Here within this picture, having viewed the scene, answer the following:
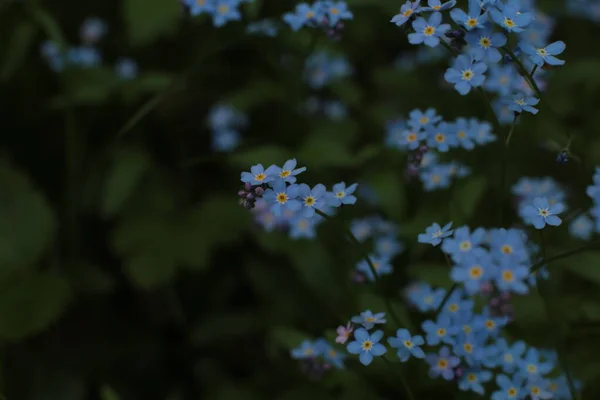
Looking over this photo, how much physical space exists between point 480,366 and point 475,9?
44.0 inches

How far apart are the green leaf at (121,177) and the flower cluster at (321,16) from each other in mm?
1326

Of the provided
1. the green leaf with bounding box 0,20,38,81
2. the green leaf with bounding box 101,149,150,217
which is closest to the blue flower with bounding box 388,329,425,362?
the green leaf with bounding box 101,149,150,217

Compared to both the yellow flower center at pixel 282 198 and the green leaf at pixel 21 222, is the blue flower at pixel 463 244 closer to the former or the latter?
the yellow flower center at pixel 282 198

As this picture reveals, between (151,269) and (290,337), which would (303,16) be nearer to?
(290,337)

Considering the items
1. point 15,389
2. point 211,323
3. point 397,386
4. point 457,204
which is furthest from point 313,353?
point 15,389

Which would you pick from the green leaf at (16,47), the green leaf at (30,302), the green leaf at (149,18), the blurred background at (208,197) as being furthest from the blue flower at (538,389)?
the green leaf at (16,47)

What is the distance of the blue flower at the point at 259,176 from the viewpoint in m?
2.05

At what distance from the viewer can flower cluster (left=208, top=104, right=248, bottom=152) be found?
4023 mm

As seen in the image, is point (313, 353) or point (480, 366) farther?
point (313, 353)

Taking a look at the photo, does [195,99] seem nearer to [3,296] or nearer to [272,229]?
[272,229]

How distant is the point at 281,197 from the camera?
208cm

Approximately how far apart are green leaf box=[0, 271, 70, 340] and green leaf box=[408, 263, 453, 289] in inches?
66.7

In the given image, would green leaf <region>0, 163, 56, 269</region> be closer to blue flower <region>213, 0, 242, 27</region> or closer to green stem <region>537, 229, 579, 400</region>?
blue flower <region>213, 0, 242, 27</region>

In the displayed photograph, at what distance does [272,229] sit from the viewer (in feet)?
11.6
